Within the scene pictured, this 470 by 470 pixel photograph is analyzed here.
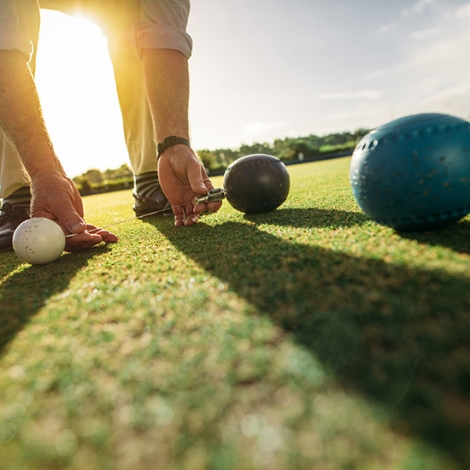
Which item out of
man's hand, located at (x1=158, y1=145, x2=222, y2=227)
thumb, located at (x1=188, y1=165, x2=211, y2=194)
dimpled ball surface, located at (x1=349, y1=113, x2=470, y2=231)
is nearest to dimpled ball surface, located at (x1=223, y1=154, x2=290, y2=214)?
man's hand, located at (x1=158, y1=145, x2=222, y2=227)

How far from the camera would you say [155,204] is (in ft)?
12.2

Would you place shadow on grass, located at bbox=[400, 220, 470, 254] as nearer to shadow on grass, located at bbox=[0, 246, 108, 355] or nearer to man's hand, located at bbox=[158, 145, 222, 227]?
man's hand, located at bbox=[158, 145, 222, 227]

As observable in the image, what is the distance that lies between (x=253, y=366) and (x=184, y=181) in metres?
2.14

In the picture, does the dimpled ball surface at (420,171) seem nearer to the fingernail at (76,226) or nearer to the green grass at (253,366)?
the green grass at (253,366)

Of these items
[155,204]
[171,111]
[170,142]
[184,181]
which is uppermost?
[171,111]

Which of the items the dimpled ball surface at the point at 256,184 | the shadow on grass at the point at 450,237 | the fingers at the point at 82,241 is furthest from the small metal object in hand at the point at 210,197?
the shadow on grass at the point at 450,237

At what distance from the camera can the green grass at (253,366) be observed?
2.10ft

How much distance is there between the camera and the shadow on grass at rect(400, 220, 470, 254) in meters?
1.47

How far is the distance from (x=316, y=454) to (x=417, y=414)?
0.21 m

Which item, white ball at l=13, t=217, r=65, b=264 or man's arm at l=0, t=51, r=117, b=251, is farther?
man's arm at l=0, t=51, r=117, b=251

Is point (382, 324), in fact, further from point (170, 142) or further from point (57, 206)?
point (170, 142)

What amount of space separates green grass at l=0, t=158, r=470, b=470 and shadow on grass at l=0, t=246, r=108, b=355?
1 cm

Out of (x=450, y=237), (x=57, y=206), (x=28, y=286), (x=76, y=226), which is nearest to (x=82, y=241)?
(x=76, y=226)

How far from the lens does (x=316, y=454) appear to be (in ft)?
1.99
